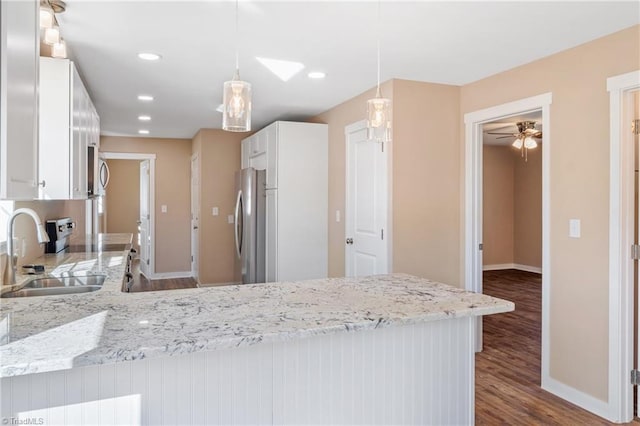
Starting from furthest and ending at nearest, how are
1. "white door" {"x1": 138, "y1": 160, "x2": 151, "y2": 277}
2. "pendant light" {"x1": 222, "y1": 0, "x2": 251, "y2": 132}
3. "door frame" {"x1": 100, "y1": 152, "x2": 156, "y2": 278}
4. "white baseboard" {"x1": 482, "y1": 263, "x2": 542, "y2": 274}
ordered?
"white baseboard" {"x1": 482, "y1": 263, "x2": 542, "y2": 274} → "white door" {"x1": 138, "y1": 160, "x2": 151, "y2": 277} → "door frame" {"x1": 100, "y1": 152, "x2": 156, "y2": 278} → "pendant light" {"x1": 222, "y1": 0, "x2": 251, "y2": 132}

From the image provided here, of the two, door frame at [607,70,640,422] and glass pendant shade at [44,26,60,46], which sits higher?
glass pendant shade at [44,26,60,46]

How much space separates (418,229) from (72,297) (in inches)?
109

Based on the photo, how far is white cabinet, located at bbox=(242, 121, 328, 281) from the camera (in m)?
4.86

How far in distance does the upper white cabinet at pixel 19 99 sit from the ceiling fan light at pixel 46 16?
→ 3.03 ft

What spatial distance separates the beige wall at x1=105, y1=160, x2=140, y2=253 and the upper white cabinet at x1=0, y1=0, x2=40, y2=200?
9060 mm

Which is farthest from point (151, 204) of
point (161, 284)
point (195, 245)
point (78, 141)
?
point (78, 141)

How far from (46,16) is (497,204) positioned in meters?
7.87

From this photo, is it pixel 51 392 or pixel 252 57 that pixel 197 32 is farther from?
pixel 51 392

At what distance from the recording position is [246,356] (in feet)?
4.68

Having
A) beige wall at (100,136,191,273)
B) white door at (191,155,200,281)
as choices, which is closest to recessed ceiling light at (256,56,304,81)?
white door at (191,155,200,281)

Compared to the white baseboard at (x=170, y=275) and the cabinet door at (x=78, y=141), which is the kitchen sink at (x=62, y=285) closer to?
the cabinet door at (x=78, y=141)

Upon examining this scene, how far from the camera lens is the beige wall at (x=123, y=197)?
32.4 ft

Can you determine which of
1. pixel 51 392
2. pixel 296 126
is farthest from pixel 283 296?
pixel 296 126

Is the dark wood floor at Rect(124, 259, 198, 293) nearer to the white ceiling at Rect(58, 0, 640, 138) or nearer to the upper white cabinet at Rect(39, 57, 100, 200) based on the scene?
the white ceiling at Rect(58, 0, 640, 138)
